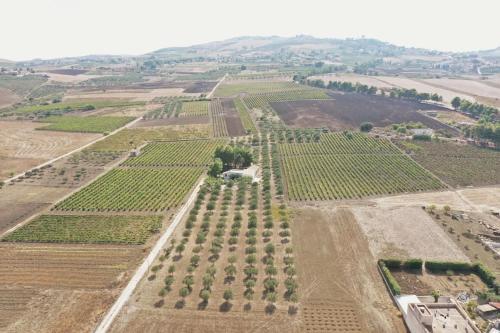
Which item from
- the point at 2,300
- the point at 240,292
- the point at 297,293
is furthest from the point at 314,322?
the point at 2,300

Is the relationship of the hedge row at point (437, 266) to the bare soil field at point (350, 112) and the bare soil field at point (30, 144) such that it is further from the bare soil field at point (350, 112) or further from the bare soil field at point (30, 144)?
the bare soil field at point (30, 144)

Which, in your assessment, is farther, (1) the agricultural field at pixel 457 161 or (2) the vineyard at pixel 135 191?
(1) the agricultural field at pixel 457 161

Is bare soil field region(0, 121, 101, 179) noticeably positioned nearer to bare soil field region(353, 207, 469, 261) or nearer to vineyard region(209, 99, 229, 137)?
vineyard region(209, 99, 229, 137)

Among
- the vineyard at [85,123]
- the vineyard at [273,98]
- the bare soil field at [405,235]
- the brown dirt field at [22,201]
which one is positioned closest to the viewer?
the bare soil field at [405,235]

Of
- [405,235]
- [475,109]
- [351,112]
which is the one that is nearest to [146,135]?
[351,112]

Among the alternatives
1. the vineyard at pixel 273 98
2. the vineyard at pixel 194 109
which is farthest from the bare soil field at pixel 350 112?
the vineyard at pixel 194 109

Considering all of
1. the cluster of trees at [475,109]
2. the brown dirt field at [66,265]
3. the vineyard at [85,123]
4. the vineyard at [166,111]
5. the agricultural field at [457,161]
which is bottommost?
the brown dirt field at [66,265]

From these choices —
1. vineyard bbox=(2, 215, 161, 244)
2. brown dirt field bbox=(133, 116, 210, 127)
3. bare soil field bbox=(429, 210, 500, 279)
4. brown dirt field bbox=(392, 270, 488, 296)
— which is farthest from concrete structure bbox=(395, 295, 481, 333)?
brown dirt field bbox=(133, 116, 210, 127)
